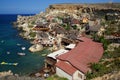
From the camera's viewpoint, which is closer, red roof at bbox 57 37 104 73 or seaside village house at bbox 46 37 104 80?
seaside village house at bbox 46 37 104 80

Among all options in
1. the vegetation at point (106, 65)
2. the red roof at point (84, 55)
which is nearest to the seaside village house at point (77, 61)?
the red roof at point (84, 55)

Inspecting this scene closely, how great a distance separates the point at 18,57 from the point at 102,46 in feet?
66.6

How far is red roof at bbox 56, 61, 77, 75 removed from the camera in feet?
118

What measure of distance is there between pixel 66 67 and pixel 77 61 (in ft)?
7.19

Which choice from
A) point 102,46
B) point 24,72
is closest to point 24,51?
point 24,72

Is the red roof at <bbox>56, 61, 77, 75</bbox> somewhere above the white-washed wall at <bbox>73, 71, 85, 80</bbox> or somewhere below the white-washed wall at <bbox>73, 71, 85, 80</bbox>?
above

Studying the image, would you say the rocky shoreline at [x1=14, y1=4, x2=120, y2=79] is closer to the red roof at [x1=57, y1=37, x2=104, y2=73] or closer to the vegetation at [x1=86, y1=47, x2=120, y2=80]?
the red roof at [x1=57, y1=37, x2=104, y2=73]

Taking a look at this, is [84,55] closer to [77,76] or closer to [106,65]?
[106,65]

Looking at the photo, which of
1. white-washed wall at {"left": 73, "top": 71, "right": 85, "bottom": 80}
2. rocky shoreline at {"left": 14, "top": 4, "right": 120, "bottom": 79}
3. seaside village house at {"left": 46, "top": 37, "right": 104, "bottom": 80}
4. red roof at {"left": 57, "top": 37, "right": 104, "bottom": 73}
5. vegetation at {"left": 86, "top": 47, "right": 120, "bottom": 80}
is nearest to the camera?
vegetation at {"left": 86, "top": 47, "right": 120, "bottom": 80}

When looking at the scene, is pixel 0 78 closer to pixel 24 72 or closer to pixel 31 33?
pixel 24 72

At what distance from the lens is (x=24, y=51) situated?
200 feet

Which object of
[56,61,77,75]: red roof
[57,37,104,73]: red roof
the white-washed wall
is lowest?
the white-washed wall

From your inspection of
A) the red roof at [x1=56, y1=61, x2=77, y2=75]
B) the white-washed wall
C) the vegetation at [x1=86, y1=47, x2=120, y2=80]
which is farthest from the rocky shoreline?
the white-washed wall

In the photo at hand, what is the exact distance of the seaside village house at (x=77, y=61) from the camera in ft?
117
